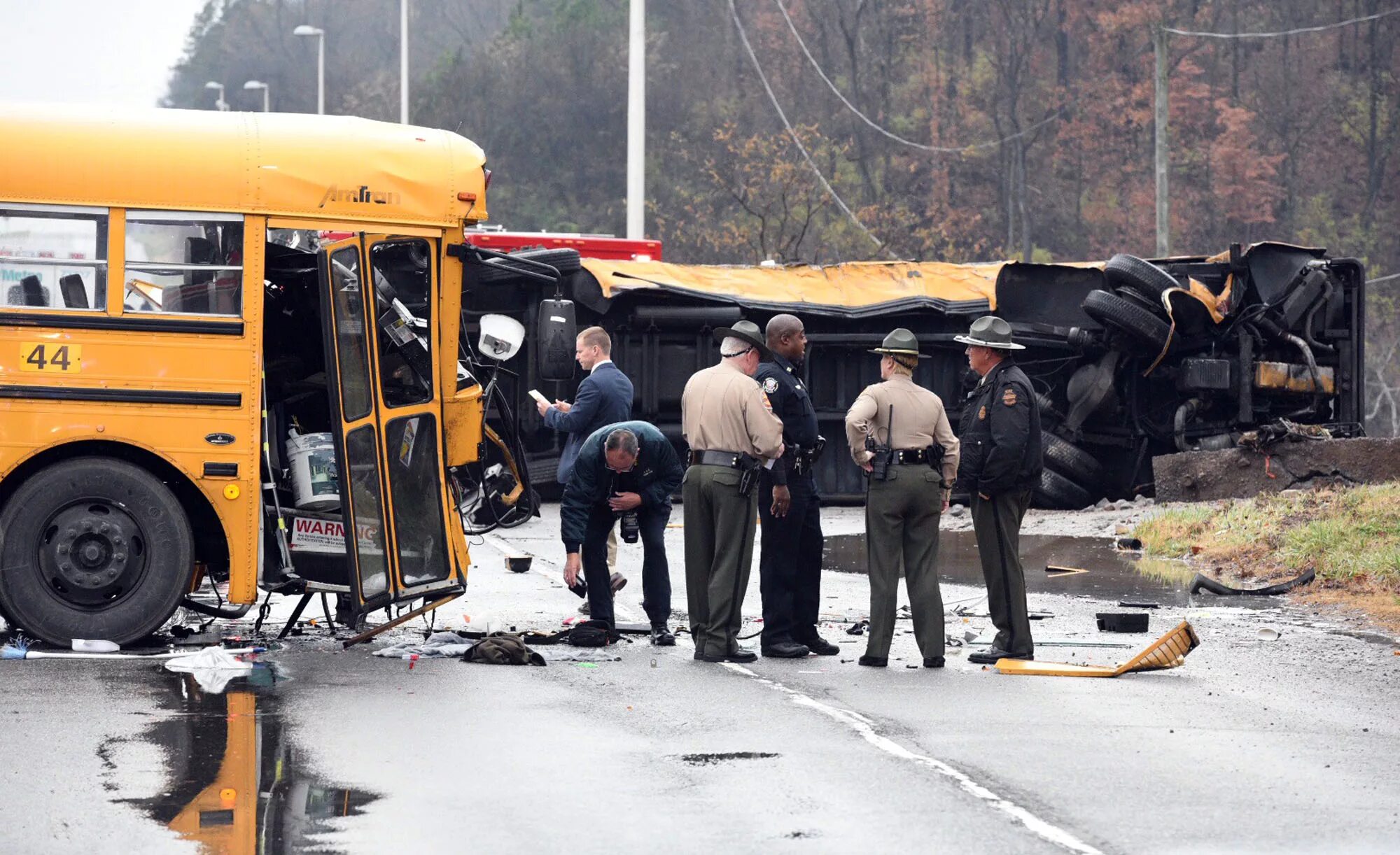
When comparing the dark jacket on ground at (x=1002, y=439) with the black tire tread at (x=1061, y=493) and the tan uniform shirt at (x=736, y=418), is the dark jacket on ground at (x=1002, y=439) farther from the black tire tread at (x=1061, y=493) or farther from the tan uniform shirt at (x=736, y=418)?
the black tire tread at (x=1061, y=493)

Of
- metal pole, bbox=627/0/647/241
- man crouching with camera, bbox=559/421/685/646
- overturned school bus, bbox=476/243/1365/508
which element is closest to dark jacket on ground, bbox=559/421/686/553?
man crouching with camera, bbox=559/421/685/646

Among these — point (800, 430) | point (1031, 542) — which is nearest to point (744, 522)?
point (800, 430)

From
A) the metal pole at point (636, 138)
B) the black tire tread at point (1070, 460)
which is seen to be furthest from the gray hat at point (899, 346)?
the metal pole at point (636, 138)

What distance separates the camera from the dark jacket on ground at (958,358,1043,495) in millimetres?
10438

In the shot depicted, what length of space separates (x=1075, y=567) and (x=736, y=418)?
6694mm

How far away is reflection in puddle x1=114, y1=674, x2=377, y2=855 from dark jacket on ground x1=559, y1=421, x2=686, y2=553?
2.43 metres

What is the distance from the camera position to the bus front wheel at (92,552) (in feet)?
32.8

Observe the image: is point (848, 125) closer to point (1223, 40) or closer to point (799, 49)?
point (799, 49)

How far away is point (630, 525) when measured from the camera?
35.8ft

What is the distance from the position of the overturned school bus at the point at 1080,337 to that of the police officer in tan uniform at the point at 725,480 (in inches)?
417

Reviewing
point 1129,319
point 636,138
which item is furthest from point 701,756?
point 636,138

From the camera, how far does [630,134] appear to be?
27.4 m

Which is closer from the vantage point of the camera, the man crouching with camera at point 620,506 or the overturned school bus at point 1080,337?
the man crouching with camera at point 620,506

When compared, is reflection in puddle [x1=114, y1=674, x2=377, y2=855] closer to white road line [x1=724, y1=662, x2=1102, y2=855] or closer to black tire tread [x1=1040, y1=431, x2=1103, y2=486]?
white road line [x1=724, y1=662, x2=1102, y2=855]
